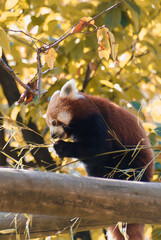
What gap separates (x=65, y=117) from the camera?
301cm

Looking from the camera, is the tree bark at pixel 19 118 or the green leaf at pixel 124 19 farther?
the tree bark at pixel 19 118

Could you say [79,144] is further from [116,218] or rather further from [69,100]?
[116,218]

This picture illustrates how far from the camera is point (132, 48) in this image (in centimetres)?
370

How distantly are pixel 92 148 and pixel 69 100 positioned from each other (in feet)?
1.70

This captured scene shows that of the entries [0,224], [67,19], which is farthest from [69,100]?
[0,224]

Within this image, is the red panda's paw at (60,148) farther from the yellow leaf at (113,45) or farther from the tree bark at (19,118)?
the yellow leaf at (113,45)

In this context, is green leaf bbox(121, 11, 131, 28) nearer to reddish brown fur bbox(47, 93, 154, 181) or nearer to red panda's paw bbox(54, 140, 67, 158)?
reddish brown fur bbox(47, 93, 154, 181)

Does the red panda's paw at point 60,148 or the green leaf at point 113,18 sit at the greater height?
the green leaf at point 113,18

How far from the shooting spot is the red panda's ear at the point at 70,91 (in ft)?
9.69

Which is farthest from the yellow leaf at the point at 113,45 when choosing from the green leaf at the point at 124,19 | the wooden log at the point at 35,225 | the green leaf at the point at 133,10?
the green leaf at the point at 124,19

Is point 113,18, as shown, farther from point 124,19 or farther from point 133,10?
point 124,19

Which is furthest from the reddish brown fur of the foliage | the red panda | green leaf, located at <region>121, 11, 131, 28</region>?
green leaf, located at <region>121, 11, 131, 28</region>

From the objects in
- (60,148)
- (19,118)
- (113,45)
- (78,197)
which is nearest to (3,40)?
(113,45)

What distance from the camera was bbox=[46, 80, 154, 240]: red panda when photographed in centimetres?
280
